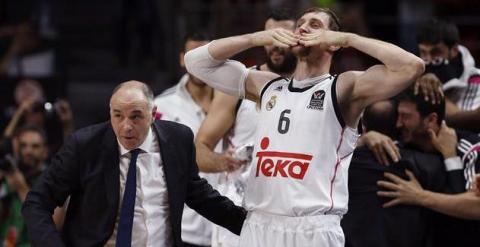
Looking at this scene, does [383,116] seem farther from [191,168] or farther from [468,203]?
[191,168]

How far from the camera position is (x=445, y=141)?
7.25m

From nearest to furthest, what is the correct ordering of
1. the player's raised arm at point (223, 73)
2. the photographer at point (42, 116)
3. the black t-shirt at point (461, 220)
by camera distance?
1. the player's raised arm at point (223, 73)
2. the black t-shirt at point (461, 220)
3. the photographer at point (42, 116)

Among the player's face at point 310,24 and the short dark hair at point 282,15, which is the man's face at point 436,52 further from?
the player's face at point 310,24

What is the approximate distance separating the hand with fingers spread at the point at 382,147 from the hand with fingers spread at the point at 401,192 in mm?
129

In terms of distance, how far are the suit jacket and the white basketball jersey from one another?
482 millimetres

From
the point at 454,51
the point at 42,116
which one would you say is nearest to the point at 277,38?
the point at 454,51

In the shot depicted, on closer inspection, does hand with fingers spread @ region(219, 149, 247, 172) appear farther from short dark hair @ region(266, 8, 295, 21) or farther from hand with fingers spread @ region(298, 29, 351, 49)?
hand with fingers spread @ region(298, 29, 351, 49)

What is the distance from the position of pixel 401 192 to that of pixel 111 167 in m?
1.91

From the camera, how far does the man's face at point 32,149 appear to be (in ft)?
32.5

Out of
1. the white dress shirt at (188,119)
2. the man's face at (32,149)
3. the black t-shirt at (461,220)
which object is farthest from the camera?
the man's face at (32,149)

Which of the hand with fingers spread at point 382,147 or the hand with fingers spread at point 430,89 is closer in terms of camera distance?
the hand with fingers spread at point 382,147

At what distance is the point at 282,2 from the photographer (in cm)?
1425

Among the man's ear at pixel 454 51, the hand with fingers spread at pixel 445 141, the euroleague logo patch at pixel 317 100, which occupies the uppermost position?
the euroleague logo patch at pixel 317 100

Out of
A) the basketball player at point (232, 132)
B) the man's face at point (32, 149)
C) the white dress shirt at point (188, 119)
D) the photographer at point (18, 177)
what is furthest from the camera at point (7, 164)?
the basketball player at point (232, 132)
